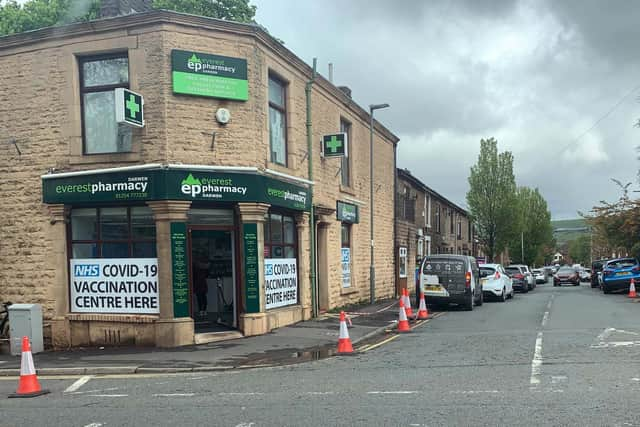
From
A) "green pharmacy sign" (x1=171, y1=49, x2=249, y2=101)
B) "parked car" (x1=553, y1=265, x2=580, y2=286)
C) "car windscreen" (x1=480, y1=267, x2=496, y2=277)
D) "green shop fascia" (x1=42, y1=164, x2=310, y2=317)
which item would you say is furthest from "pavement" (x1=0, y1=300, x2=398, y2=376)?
"parked car" (x1=553, y1=265, x2=580, y2=286)

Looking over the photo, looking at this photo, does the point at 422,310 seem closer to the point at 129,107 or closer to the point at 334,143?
the point at 334,143

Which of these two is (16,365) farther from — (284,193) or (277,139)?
(277,139)

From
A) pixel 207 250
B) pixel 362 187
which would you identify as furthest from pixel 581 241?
pixel 207 250

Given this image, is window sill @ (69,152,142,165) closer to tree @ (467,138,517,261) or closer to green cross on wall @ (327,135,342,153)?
green cross on wall @ (327,135,342,153)

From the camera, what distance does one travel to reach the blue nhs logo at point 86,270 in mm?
12898

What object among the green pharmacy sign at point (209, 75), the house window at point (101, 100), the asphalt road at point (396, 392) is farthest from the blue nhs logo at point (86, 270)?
the green pharmacy sign at point (209, 75)

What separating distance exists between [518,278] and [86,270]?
84.3ft

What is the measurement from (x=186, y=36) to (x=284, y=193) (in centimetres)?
428

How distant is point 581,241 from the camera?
5000 inches

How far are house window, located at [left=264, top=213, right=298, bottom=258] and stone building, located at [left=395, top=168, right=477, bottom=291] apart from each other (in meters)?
6.83

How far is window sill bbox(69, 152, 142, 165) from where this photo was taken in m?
12.3

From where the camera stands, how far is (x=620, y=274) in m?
28.4

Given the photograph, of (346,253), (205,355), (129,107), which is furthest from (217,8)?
(205,355)

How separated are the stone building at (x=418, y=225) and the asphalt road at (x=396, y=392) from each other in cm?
1112
